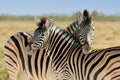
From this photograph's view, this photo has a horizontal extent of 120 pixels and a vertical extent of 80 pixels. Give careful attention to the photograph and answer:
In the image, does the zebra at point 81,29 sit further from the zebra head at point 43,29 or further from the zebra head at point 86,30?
the zebra head at point 43,29

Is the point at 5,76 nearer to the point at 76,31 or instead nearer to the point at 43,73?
the point at 43,73

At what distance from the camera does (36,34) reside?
267 inches

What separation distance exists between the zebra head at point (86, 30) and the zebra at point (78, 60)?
1.7 inches

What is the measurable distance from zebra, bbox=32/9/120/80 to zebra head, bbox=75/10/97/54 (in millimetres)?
43

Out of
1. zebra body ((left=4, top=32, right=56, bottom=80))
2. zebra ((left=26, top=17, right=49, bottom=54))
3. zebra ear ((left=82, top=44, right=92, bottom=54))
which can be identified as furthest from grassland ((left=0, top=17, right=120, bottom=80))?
zebra ear ((left=82, top=44, right=92, bottom=54))

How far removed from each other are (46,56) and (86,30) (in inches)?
37.0

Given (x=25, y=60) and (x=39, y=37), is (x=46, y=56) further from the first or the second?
(x=39, y=37)

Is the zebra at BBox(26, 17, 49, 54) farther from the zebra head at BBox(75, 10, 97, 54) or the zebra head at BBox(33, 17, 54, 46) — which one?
the zebra head at BBox(75, 10, 97, 54)

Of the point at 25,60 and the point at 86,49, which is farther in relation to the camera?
the point at 25,60

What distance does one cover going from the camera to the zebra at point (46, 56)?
22.2 ft

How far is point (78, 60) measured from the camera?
659 centimetres

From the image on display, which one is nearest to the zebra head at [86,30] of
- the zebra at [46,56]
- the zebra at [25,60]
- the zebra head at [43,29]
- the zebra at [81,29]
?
the zebra at [81,29]

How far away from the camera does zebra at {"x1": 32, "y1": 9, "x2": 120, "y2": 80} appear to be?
622cm

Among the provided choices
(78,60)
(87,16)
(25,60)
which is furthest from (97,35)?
(78,60)
